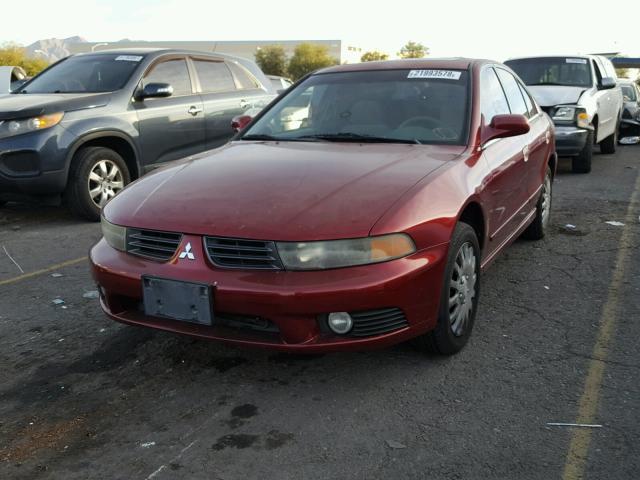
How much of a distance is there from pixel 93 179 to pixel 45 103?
0.83 meters

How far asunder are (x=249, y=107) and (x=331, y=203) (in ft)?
18.2

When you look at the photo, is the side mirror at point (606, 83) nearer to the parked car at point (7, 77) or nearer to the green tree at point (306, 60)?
the parked car at point (7, 77)

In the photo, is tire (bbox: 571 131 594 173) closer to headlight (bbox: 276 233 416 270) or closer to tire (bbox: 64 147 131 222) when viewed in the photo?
tire (bbox: 64 147 131 222)

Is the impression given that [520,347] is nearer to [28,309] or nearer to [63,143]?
[28,309]

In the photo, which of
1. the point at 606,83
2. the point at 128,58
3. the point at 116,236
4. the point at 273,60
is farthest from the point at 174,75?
the point at 273,60

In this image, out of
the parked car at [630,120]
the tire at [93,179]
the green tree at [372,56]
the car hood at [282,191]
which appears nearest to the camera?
the car hood at [282,191]

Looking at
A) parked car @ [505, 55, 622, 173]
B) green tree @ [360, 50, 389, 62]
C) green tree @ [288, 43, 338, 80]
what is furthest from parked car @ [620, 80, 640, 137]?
green tree @ [360, 50, 389, 62]

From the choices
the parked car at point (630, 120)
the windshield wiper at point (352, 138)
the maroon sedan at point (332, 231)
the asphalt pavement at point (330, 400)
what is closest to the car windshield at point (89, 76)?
the asphalt pavement at point (330, 400)

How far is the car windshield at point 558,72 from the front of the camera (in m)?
10.0

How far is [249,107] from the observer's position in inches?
321

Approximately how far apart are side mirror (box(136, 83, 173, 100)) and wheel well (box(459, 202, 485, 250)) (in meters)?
4.21

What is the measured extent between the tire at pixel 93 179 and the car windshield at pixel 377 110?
2.66 m

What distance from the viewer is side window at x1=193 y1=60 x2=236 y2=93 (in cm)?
771

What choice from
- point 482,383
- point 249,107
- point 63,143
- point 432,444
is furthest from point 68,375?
point 249,107
